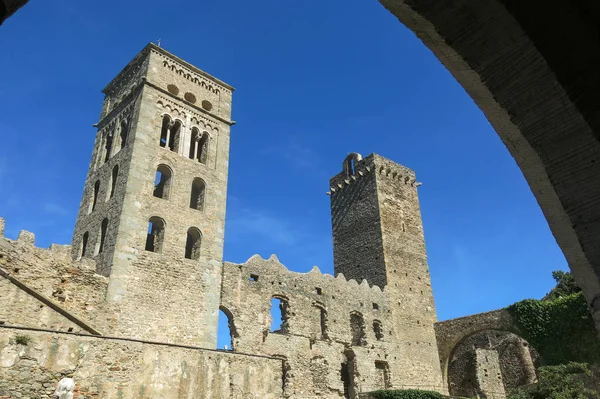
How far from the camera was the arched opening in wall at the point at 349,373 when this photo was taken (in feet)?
67.9

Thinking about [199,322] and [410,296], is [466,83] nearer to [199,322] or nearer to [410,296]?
[199,322]

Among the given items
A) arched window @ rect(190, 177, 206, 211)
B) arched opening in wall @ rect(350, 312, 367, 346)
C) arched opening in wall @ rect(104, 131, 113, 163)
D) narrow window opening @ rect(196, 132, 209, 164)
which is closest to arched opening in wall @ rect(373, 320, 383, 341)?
arched opening in wall @ rect(350, 312, 367, 346)

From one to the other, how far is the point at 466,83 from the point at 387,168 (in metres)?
27.8

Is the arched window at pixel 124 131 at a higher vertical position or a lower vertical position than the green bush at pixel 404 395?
higher

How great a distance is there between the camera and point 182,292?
16422 millimetres

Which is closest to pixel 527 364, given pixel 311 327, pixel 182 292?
pixel 311 327

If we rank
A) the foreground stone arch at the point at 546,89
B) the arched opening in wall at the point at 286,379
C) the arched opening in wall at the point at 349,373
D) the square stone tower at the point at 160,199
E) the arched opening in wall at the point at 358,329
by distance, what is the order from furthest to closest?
the arched opening in wall at the point at 358,329
the arched opening in wall at the point at 349,373
the arched opening in wall at the point at 286,379
the square stone tower at the point at 160,199
the foreground stone arch at the point at 546,89

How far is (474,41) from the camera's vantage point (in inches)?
66.1

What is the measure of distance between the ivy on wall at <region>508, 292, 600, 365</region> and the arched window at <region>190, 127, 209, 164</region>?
16.4 m

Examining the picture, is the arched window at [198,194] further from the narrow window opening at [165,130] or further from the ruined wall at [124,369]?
the ruined wall at [124,369]

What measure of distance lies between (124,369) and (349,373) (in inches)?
534

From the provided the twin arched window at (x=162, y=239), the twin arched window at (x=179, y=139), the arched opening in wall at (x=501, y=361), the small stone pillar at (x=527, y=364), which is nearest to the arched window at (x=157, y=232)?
the twin arched window at (x=162, y=239)

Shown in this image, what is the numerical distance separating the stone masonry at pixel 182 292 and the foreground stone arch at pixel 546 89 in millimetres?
9652

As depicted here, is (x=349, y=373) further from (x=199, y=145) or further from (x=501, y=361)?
(x=501, y=361)
